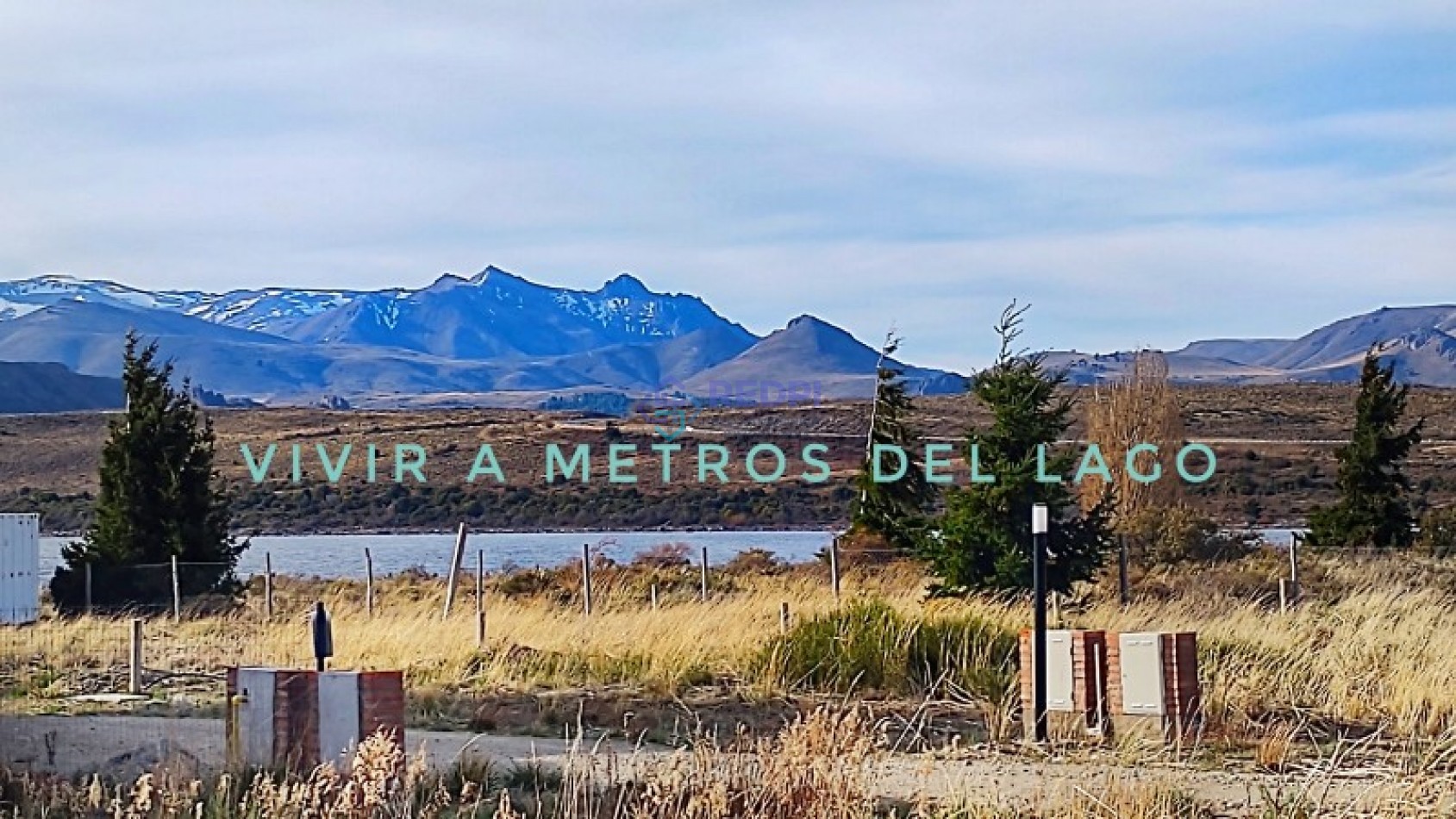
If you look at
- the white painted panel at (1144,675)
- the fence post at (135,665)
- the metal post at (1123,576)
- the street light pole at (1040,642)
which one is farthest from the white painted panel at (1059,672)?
the metal post at (1123,576)

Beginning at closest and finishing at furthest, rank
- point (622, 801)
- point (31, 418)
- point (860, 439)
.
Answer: point (622, 801) → point (860, 439) → point (31, 418)

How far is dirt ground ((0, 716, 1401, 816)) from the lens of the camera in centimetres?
1034

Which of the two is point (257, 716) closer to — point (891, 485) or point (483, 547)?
point (891, 485)

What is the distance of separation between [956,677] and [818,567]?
15.0 meters

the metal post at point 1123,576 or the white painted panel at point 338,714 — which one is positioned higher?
the white painted panel at point 338,714

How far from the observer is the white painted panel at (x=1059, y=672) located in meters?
13.9

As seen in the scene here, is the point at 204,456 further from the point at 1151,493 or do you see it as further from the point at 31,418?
the point at 31,418

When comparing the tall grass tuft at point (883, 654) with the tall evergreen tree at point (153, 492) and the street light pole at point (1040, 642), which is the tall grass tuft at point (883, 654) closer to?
the street light pole at point (1040, 642)

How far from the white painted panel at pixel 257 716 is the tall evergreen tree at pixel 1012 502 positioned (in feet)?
43.9

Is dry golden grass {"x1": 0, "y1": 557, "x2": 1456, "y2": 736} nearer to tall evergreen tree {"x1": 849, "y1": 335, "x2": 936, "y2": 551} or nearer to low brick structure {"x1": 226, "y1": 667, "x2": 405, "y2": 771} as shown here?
tall evergreen tree {"x1": 849, "y1": 335, "x2": 936, "y2": 551}

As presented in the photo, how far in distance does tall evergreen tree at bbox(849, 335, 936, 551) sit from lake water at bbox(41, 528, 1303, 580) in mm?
5156

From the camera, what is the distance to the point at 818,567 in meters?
31.7

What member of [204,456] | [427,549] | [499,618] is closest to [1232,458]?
[427,549]

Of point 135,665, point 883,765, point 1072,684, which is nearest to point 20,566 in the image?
point 135,665
